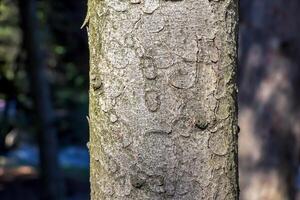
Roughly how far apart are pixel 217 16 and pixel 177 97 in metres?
0.17

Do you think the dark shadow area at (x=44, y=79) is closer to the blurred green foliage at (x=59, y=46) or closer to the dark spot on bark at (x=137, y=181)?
the blurred green foliage at (x=59, y=46)

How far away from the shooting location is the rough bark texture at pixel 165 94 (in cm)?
152

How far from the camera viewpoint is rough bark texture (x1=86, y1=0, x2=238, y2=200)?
5.00 feet

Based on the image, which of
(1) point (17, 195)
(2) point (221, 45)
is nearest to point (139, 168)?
(2) point (221, 45)

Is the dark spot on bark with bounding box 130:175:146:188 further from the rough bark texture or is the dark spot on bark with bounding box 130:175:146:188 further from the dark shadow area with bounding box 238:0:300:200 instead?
the dark shadow area with bounding box 238:0:300:200

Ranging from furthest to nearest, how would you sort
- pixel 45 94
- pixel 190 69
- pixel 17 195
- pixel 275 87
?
pixel 17 195 → pixel 45 94 → pixel 275 87 → pixel 190 69

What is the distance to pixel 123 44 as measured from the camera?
154 centimetres

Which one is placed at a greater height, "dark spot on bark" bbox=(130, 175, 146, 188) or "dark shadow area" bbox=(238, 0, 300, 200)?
"dark spot on bark" bbox=(130, 175, 146, 188)

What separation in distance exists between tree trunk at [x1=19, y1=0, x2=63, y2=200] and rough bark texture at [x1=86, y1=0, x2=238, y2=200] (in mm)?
4462

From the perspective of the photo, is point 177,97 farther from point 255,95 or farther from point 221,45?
point 255,95

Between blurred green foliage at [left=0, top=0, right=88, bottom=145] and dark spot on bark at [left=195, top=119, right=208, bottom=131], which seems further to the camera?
blurred green foliage at [left=0, top=0, right=88, bottom=145]

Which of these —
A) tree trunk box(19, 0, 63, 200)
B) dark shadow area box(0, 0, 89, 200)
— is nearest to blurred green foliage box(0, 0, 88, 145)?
dark shadow area box(0, 0, 89, 200)

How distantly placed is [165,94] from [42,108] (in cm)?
473

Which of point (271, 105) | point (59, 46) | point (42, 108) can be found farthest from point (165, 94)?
point (59, 46)
